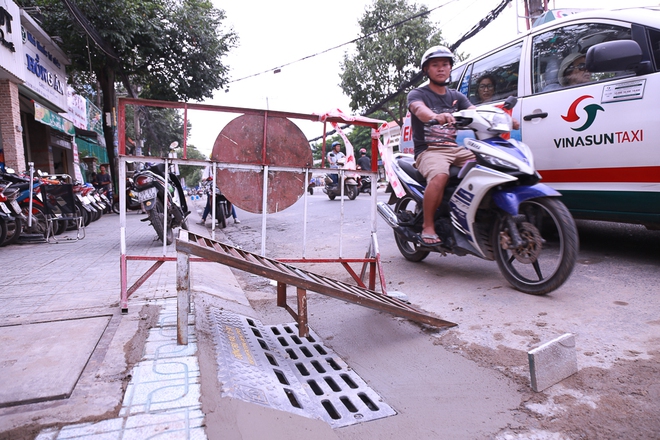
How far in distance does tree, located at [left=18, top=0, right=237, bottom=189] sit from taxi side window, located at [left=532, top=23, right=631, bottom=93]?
39.3ft

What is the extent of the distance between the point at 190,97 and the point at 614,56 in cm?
1490

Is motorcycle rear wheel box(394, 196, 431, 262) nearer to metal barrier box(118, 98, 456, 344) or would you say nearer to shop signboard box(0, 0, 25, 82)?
metal barrier box(118, 98, 456, 344)

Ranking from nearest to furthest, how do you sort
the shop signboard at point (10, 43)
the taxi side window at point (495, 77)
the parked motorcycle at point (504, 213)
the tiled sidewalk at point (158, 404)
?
1. the tiled sidewalk at point (158, 404)
2. the parked motorcycle at point (504, 213)
3. the taxi side window at point (495, 77)
4. the shop signboard at point (10, 43)

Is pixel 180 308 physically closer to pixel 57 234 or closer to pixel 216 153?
pixel 216 153

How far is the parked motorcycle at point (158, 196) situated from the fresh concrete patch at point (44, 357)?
2997 millimetres

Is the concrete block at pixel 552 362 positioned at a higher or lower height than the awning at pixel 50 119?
lower

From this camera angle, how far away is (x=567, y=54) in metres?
3.83

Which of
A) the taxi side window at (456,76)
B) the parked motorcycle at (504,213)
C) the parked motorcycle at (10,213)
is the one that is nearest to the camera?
the parked motorcycle at (504,213)

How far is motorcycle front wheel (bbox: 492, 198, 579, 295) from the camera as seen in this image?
111 inches

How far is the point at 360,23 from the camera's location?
2052 centimetres

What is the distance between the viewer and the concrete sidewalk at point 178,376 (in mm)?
1617

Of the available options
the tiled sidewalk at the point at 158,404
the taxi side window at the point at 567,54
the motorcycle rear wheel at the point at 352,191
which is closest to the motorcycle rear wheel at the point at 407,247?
the taxi side window at the point at 567,54

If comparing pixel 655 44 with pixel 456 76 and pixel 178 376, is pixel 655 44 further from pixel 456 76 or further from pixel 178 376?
pixel 178 376

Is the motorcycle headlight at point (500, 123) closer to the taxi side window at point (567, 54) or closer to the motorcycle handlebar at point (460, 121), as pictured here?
the motorcycle handlebar at point (460, 121)
